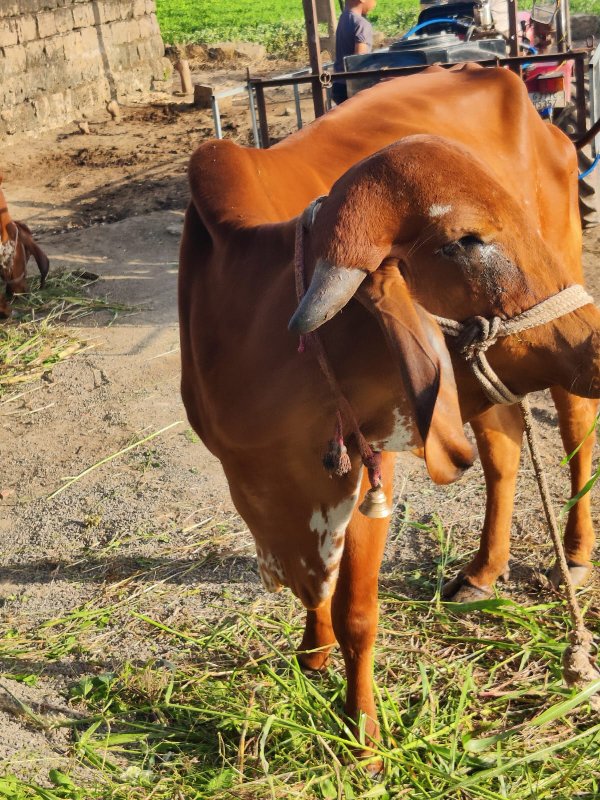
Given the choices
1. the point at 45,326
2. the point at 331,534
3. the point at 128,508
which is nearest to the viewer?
the point at 331,534

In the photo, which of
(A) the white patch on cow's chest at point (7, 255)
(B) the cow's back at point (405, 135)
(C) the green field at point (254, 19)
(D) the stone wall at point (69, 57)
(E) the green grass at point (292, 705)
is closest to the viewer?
(E) the green grass at point (292, 705)

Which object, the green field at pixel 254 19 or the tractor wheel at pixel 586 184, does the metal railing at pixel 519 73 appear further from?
the green field at pixel 254 19

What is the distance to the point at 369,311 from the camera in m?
2.02

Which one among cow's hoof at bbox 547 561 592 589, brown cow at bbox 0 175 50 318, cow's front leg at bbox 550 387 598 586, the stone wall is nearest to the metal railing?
brown cow at bbox 0 175 50 318

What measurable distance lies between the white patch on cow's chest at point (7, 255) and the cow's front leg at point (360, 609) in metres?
4.95

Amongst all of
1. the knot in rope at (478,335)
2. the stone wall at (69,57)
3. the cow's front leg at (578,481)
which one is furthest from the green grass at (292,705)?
the stone wall at (69,57)

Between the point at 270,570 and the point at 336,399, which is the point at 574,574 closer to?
the point at 270,570

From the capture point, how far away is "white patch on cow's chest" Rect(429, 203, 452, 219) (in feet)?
6.39

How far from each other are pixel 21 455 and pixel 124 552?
128 cm

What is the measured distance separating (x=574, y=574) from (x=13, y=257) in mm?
4956

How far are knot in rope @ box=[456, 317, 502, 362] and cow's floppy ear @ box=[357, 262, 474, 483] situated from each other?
0.27ft

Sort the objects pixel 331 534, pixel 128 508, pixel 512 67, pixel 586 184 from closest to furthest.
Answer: pixel 331 534 → pixel 128 508 → pixel 512 67 → pixel 586 184

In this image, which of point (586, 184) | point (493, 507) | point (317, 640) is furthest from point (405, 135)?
point (586, 184)

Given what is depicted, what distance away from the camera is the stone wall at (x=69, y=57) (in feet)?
39.8
